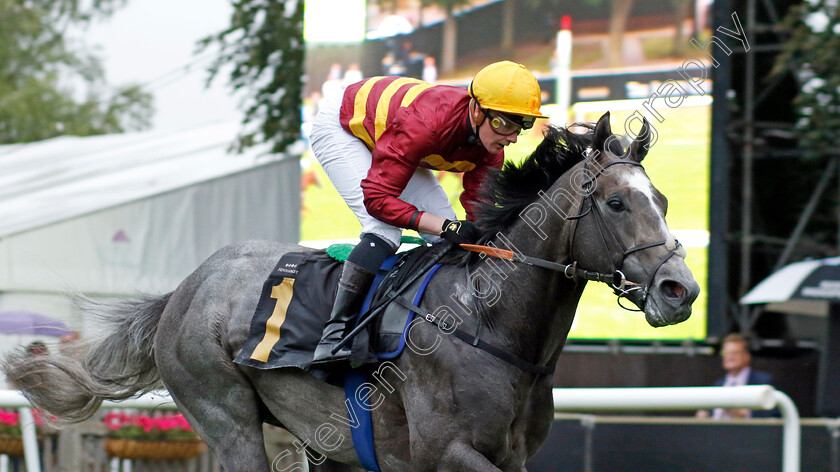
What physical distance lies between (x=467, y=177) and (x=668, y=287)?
4.51ft

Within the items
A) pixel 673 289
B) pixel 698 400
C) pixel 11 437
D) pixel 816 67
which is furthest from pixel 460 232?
pixel 816 67

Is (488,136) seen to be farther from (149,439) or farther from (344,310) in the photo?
(149,439)

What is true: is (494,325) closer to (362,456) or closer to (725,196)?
(362,456)

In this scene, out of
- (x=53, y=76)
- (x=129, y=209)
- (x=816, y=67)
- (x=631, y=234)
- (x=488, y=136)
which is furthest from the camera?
(x=53, y=76)

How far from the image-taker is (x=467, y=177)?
4.06 m

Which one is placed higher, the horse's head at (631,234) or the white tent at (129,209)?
the horse's head at (631,234)

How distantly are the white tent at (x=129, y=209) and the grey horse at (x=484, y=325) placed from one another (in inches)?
154

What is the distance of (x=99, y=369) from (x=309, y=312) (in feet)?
4.49

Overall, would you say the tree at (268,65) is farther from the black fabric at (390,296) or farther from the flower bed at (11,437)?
the black fabric at (390,296)

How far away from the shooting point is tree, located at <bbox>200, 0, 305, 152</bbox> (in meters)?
10.1

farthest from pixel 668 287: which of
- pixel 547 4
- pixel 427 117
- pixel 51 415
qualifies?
pixel 547 4

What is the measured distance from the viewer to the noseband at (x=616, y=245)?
9.64 ft

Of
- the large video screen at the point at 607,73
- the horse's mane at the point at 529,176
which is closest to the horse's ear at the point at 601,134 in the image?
the horse's mane at the point at 529,176

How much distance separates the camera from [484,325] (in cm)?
340
